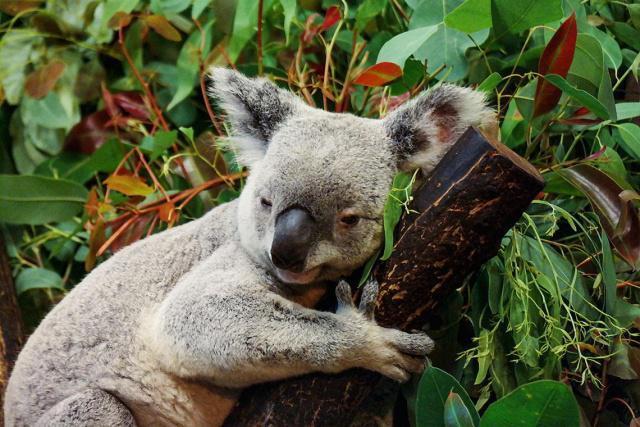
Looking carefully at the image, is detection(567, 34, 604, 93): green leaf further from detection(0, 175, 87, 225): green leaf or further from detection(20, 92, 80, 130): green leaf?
detection(20, 92, 80, 130): green leaf

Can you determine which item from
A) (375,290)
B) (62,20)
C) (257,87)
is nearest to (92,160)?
(62,20)

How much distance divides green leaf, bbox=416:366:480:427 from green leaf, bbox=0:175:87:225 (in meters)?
2.22

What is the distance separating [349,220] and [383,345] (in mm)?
379

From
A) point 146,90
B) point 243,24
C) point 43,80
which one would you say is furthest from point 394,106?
point 43,80

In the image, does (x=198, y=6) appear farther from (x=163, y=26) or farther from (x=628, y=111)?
(x=628, y=111)

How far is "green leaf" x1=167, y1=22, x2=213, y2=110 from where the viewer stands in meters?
3.80

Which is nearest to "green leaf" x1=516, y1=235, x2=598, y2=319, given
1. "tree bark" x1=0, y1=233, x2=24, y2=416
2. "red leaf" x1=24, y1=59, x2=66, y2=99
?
"tree bark" x1=0, y1=233, x2=24, y2=416

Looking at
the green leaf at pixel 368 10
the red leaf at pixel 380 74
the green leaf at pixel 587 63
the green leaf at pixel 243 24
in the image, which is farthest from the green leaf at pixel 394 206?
the green leaf at pixel 243 24

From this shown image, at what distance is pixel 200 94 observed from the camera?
13.4ft

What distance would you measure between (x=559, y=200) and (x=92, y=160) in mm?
2330

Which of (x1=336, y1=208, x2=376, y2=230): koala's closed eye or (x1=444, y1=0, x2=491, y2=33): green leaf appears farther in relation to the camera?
(x1=444, y1=0, x2=491, y2=33): green leaf

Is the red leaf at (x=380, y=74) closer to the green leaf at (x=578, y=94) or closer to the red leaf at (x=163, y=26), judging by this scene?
the green leaf at (x=578, y=94)

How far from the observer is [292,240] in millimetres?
2105

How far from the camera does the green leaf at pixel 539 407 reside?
1.98 meters
